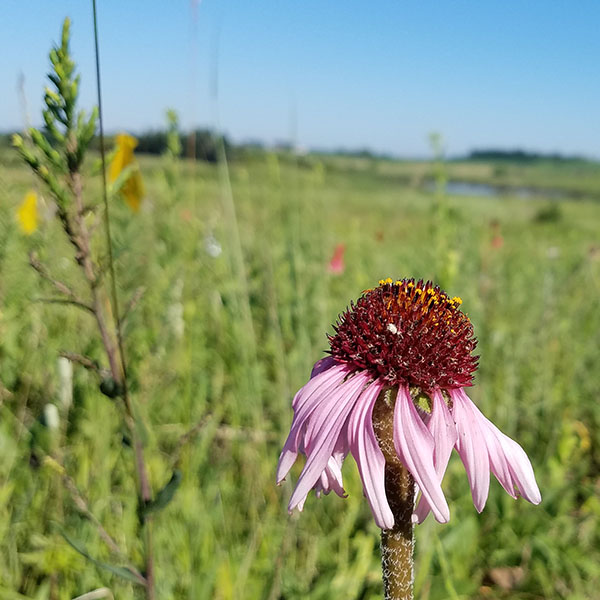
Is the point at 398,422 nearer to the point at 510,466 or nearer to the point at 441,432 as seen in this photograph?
the point at 441,432

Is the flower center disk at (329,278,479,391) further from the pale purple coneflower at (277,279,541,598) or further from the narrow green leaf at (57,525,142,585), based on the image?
the narrow green leaf at (57,525,142,585)

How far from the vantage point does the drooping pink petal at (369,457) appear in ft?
1.98

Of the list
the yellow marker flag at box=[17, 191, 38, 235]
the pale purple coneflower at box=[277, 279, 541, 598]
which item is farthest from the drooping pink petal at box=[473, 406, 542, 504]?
the yellow marker flag at box=[17, 191, 38, 235]

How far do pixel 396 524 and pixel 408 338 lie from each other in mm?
248

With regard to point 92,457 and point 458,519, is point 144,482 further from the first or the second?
point 458,519

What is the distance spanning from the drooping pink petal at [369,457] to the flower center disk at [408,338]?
7 cm

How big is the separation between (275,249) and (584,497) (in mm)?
2102

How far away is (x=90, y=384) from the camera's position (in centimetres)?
196

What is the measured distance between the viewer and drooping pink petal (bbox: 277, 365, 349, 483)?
27.8 inches

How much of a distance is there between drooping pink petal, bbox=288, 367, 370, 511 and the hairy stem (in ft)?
0.16

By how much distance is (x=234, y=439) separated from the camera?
2.01 meters

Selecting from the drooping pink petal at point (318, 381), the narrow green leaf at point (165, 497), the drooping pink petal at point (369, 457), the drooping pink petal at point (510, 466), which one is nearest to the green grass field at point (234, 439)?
the narrow green leaf at point (165, 497)

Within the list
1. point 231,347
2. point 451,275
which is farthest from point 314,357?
point 451,275

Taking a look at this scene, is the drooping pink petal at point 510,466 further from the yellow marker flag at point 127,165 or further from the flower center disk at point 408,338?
the yellow marker flag at point 127,165
